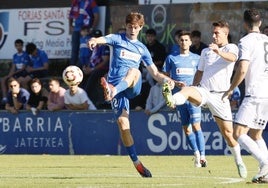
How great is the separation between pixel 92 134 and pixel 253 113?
37.3 feet

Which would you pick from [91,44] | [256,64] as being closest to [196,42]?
[91,44]

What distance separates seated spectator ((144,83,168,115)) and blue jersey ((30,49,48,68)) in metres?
4.34

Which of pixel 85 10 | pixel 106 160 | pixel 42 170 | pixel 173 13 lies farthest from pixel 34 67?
pixel 42 170

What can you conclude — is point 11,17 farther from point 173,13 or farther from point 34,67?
point 173,13

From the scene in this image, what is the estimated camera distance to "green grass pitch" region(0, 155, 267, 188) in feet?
41.5

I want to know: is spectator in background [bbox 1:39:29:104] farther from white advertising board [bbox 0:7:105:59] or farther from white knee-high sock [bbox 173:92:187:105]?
white knee-high sock [bbox 173:92:187:105]

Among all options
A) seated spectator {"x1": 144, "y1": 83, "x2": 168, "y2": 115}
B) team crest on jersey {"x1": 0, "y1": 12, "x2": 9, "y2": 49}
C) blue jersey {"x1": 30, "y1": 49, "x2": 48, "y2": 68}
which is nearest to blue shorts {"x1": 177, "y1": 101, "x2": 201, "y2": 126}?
seated spectator {"x1": 144, "y1": 83, "x2": 168, "y2": 115}

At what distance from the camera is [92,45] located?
14.0m

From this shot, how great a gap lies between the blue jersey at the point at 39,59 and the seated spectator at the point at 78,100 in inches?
121

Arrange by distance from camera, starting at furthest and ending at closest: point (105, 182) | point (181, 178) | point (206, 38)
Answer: point (206, 38) → point (181, 178) → point (105, 182)

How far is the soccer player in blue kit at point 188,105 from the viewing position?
60.2 feet

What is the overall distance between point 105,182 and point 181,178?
138 cm

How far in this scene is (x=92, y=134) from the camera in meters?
24.0

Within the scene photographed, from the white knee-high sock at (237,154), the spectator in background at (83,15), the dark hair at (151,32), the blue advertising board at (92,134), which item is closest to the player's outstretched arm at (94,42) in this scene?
the white knee-high sock at (237,154)
